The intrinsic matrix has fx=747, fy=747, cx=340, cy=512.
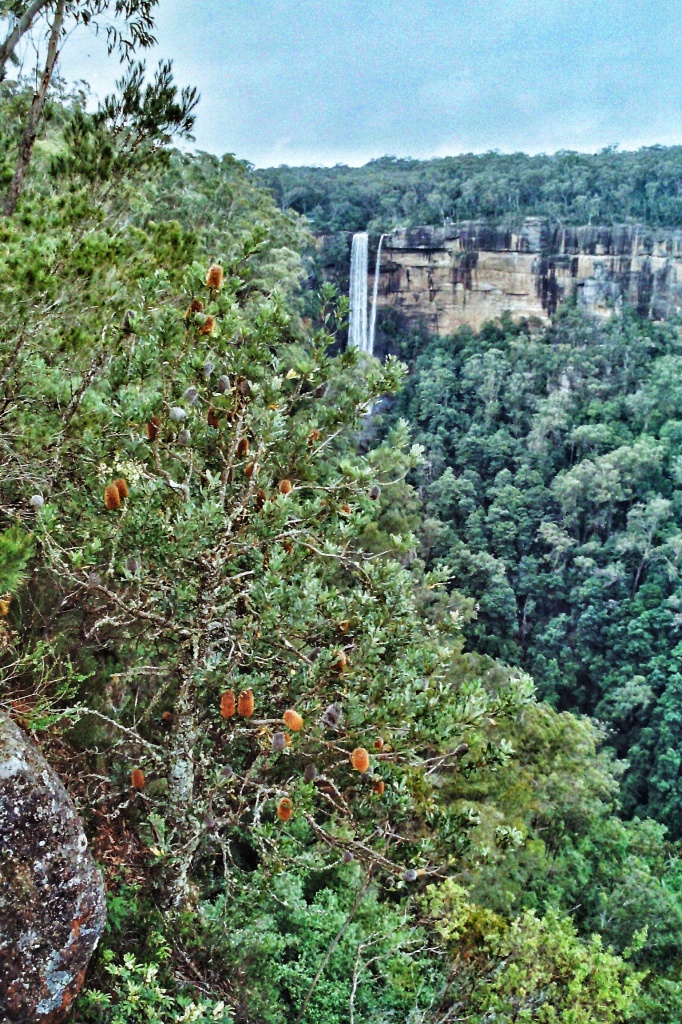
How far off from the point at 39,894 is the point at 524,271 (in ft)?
85.9

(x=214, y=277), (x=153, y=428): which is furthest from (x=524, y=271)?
(x=153, y=428)

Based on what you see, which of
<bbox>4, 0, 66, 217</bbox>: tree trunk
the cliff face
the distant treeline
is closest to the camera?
<bbox>4, 0, 66, 217</bbox>: tree trunk

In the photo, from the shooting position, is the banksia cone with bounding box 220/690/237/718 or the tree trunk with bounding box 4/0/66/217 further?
the tree trunk with bounding box 4/0/66/217

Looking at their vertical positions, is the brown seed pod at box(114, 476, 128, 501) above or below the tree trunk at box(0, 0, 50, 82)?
below

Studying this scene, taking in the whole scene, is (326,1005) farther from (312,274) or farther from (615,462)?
(312,274)

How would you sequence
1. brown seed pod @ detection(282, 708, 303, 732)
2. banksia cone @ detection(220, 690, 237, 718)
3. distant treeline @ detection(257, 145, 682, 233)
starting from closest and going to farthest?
1. brown seed pod @ detection(282, 708, 303, 732)
2. banksia cone @ detection(220, 690, 237, 718)
3. distant treeline @ detection(257, 145, 682, 233)

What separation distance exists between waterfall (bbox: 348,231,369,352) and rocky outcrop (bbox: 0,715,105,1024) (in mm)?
23785

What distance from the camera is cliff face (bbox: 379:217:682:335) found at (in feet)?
80.4

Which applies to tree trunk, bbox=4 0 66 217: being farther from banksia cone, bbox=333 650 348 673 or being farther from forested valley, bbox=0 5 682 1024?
banksia cone, bbox=333 650 348 673

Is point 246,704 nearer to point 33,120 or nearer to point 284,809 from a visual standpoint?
point 284,809

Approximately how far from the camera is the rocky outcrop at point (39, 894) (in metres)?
2.46

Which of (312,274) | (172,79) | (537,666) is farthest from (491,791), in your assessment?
(312,274)

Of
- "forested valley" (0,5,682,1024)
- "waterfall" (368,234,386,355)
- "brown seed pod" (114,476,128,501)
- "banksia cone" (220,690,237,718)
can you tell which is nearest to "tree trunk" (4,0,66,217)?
"forested valley" (0,5,682,1024)

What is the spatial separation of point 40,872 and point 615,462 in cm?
1963
